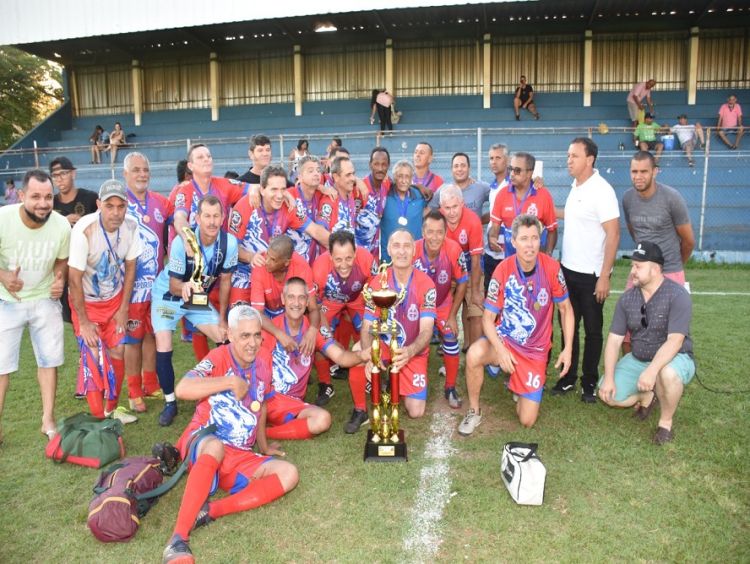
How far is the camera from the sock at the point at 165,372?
5.23 metres

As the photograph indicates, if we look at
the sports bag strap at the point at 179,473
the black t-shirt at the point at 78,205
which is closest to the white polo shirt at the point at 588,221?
the sports bag strap at the point at 179,473

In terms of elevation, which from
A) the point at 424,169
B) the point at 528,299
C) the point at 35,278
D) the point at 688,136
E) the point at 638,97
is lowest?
the point at 528,299

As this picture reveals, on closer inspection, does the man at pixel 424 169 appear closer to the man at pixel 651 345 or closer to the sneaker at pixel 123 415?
the man at pixel 651 345

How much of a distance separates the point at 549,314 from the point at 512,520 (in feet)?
6.40

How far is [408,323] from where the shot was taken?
5.29 m

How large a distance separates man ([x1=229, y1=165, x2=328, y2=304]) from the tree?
25.4m

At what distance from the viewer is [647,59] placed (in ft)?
68.0

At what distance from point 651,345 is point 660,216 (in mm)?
1199

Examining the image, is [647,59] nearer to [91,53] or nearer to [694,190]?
[694,190]

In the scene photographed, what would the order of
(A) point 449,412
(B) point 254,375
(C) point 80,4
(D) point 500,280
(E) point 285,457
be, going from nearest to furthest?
(B) point 254,375
(E) point 285,457
(D) point 500,280
(A) point 449,412
(C) point 80,4

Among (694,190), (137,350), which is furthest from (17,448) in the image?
(694,190)

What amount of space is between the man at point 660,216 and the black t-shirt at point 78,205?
513cm

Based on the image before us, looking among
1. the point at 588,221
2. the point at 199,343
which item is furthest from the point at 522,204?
the point at 199,343

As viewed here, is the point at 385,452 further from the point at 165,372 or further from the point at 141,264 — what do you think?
the point at 141,264
